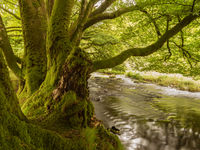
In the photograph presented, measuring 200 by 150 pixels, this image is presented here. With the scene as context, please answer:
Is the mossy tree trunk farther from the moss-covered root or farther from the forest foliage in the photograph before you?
the forest foliage

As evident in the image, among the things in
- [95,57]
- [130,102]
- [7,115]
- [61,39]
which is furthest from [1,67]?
[130,102]

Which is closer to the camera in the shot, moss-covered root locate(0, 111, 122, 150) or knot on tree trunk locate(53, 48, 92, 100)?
moss-covered root locate(0, 111, 122, 150)

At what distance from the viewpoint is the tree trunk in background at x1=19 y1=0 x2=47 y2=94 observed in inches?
152

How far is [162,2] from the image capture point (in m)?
3.81

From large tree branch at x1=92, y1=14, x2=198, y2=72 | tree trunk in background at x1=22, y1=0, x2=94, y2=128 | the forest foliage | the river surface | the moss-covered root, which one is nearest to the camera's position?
the moss-covered root

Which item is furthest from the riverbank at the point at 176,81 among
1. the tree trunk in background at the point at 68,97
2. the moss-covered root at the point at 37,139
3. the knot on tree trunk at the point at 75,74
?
the moss-covered root at the point at 37,139

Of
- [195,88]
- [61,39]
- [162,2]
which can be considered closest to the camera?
[61,39]

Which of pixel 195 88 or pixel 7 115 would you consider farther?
pixel 195 88

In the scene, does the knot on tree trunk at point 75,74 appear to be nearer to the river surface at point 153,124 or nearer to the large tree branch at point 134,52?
the large tree branch at point 134,52

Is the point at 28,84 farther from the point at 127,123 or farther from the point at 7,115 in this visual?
the point at 127,123

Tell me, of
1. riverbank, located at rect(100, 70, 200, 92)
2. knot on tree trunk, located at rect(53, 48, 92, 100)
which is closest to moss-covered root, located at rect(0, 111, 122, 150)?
knot on tree trunk, located at rect(53, 48, 92, 100)

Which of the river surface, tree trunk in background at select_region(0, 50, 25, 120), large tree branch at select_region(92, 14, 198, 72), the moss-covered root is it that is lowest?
the river surface

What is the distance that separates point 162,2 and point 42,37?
3.97 meters

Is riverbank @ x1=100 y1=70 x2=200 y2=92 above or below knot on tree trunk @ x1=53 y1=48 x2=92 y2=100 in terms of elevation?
below
